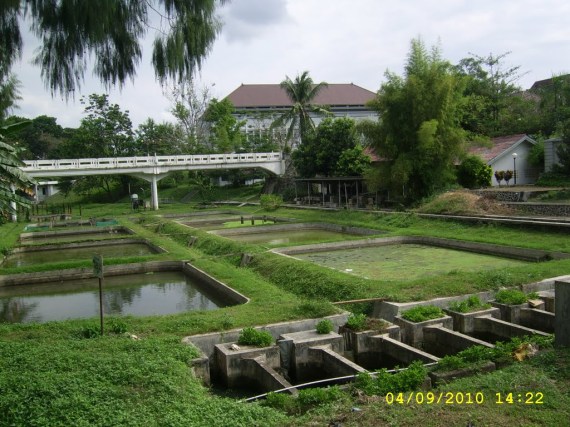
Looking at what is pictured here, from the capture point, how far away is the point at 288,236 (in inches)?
909

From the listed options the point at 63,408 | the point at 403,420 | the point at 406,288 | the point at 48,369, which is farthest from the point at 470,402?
the point at 406,288

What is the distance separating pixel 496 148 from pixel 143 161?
2437 centimetres

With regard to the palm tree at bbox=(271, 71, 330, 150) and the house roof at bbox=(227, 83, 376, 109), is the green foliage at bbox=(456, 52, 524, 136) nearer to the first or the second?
the palm tree at bbox=(271, 71, 330, 150)

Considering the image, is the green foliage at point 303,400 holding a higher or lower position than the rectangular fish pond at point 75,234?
lower

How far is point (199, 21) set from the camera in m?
5.46

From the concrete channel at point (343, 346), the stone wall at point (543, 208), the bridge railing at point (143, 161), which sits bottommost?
the concrete channel at point (343, 346)

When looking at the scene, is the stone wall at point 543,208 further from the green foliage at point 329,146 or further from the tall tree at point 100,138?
the tall tree at point 100,138

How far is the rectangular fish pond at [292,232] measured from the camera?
2191 cm

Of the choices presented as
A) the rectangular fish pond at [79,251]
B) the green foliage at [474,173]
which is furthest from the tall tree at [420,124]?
the rectangular fish pond at [79,251]

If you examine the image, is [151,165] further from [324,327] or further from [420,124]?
[324,327]

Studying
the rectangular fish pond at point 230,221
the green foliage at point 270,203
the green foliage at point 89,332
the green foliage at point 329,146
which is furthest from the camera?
the green foliage at point 329,146

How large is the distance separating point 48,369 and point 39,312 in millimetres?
6946

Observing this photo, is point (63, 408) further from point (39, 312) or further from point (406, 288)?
point (39, 312)
